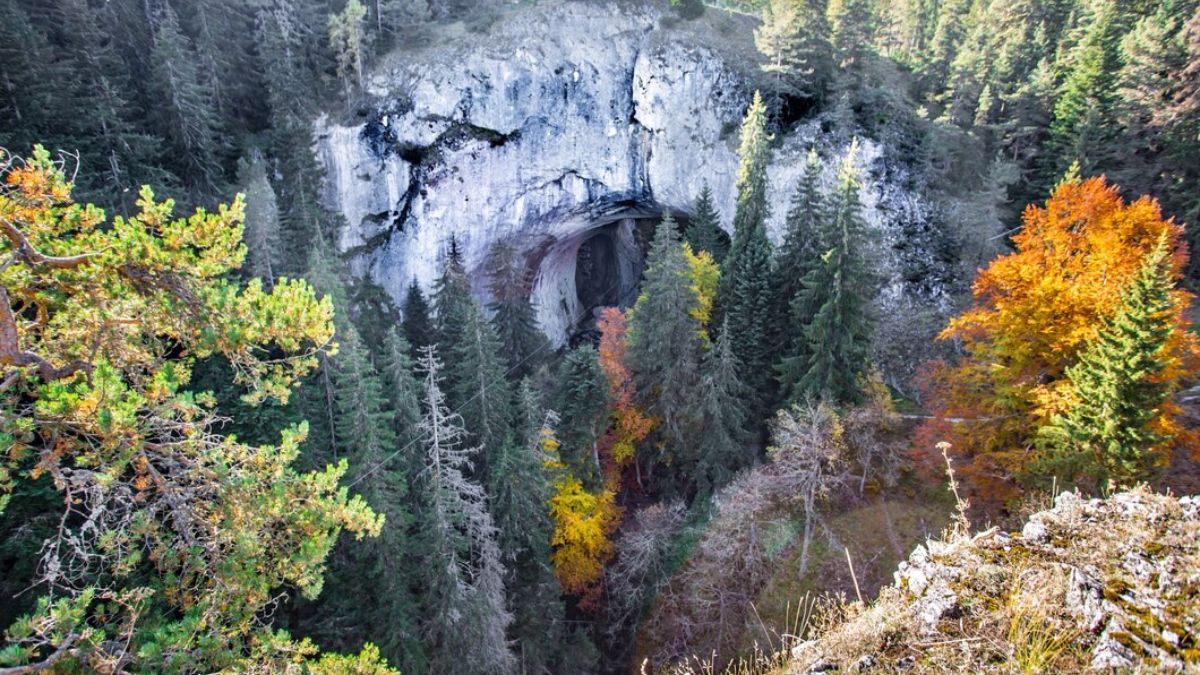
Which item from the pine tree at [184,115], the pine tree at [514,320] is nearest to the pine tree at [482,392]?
the pine tree at [514,320]

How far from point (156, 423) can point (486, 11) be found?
3720cm

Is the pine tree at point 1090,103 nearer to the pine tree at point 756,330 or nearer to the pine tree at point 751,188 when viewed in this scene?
the pine tree at point 751,188

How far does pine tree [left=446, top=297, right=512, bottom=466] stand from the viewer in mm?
21609

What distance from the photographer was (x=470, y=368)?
872 inches

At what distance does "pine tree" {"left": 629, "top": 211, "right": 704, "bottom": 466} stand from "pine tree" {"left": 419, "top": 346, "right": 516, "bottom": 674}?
30.1 ft

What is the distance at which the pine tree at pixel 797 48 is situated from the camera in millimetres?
28828

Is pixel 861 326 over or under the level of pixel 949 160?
under

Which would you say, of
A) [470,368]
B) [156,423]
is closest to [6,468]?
[156,423]

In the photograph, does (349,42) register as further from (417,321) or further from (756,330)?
(756,330)

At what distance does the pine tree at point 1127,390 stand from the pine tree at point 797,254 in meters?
9.83

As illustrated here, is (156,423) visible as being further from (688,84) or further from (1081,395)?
(688,84)

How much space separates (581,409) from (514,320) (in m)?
10.7

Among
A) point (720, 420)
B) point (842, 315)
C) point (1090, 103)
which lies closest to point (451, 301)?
point (720, 420)

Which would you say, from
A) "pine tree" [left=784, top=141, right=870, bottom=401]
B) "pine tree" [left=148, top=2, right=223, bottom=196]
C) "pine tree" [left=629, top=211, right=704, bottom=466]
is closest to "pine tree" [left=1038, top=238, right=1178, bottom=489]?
"pine tree" [left=784, top=141, right=870, bottom=401]
